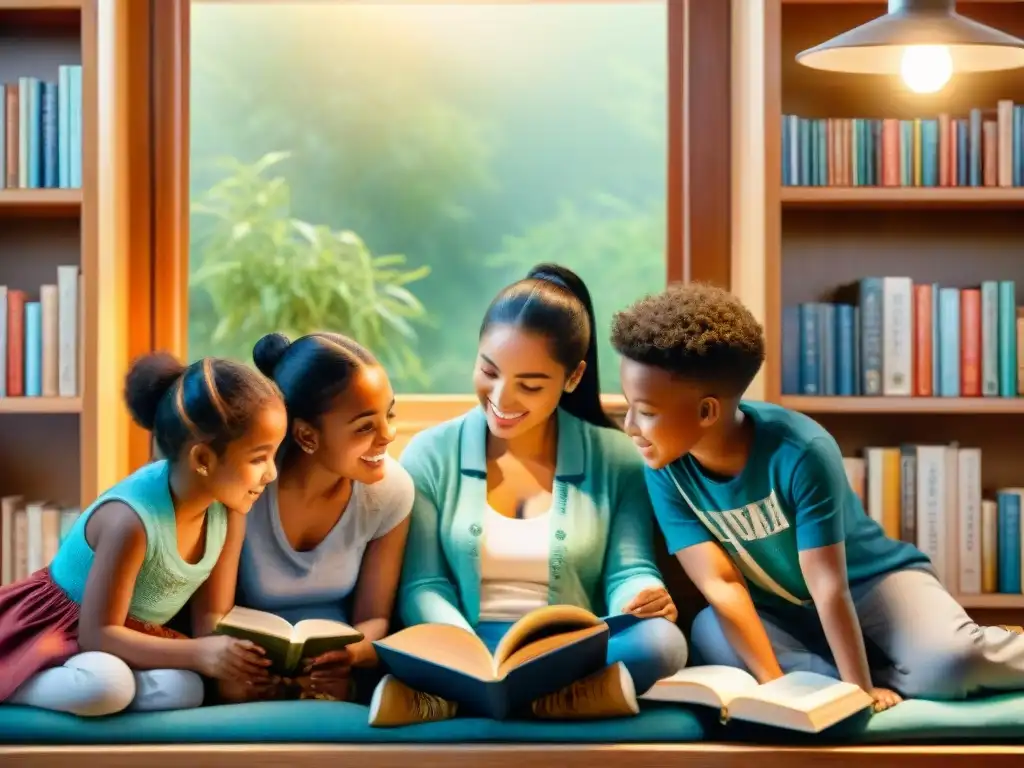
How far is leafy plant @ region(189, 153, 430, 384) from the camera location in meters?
2.35

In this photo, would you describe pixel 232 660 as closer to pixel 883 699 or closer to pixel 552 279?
pixel 552 279

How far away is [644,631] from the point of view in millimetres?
1530

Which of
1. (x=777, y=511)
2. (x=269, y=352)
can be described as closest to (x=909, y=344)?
(x=777, y=511)

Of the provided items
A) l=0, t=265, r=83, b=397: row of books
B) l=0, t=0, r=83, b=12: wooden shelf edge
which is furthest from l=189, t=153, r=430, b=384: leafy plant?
l=0, t=0, r=83, b=12: wooden shelf edge

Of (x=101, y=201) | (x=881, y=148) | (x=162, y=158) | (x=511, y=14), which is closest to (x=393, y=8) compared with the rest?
(x=511, y=14)

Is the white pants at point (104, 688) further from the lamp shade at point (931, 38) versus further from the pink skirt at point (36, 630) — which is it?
the lamp shade at point (931, 38)

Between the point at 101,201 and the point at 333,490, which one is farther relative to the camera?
the point at 101,201

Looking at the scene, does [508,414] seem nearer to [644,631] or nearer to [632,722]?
[644,631]

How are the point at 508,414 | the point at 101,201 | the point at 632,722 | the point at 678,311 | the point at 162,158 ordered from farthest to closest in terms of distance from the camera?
the point at 162,158
the point at 101,201
the point at 508,414
the point at 678,311
the point at 632,722

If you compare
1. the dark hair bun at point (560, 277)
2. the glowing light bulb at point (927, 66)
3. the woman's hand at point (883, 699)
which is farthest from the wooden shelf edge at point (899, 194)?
the woman's hand at point (883, 699)

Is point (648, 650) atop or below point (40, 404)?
below

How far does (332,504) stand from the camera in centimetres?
162

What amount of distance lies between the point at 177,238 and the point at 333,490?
2.83ft

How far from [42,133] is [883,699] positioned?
5.65 feet
